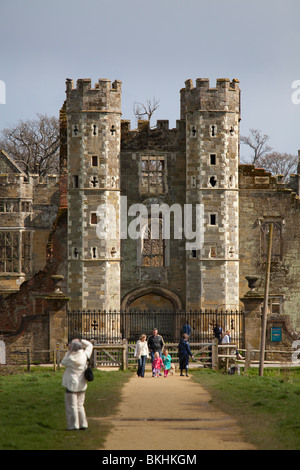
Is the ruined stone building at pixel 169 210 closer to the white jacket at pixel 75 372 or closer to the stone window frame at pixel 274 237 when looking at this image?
the stone window frame at pixel 274 237

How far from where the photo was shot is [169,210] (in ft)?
137

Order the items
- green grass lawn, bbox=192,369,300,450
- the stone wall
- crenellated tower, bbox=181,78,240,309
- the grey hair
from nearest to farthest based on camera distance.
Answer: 1. green grass lawn, bbox=192,369,300,450
2. the grey hair
3. crenellated tower, bbox=181,78,240,309
4. the stone wall

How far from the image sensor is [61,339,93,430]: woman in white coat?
14.0m

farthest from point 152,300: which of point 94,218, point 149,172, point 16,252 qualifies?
point 16,252

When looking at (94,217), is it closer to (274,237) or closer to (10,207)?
(274,237)

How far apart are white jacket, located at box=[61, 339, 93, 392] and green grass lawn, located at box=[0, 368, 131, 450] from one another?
25.9 inches

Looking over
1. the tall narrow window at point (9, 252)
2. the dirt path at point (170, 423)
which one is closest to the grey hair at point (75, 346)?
the dirt path at point (170, 423)

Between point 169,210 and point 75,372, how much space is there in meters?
27.8

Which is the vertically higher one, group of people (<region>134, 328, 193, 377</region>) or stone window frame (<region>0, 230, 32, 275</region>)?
stone window frame (<region>0, 230, 32, 275</region>)

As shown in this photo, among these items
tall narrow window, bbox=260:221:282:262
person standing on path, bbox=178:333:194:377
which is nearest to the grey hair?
person standing on path, bbox=178:333:194:377

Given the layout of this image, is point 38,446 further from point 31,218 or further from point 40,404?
point 31,218

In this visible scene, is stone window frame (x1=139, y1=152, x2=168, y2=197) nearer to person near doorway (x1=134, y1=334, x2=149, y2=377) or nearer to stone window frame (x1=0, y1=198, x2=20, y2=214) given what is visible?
stone window frame (x1=0, y1=198, x2=20, y2=214)

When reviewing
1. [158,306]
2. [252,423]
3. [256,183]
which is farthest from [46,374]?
[256,183]

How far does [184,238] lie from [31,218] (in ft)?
54.7
